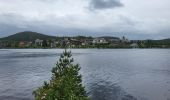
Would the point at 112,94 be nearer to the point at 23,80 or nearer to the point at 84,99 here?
the point at 23,80

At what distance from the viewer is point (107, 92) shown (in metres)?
73.9

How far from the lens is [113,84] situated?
87250mm

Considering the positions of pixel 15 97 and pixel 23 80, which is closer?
pixel 15 97

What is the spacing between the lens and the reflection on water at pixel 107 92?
68.1 meters

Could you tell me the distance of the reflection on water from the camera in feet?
223

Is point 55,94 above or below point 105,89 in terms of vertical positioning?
above

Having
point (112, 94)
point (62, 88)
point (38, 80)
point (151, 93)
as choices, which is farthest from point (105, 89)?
point (62, 88)

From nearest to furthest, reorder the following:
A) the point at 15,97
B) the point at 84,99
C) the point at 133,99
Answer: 1. the point at 84,99
2. the point at 133,99
3. the point at 15,97

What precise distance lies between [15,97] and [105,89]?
23.3 meters

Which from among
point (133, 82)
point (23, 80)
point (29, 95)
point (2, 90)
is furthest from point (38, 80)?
point (133, 82)

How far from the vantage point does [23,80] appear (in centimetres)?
9719

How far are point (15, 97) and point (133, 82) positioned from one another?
126ft

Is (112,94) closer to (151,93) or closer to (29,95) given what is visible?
(151,93)

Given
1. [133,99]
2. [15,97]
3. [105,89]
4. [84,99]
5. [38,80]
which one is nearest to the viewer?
[84,99]
